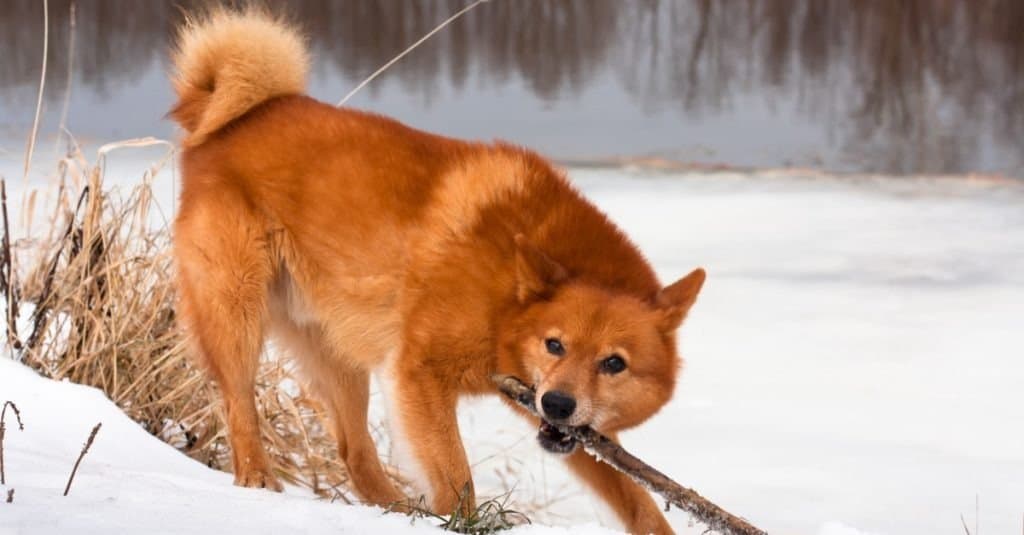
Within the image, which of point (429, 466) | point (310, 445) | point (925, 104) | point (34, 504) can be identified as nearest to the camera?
point (34, 504)

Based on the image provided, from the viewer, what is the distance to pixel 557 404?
3.79m

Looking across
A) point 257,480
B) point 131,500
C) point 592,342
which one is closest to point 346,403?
point 257,480

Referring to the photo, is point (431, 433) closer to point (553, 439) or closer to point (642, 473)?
point (553, 439)

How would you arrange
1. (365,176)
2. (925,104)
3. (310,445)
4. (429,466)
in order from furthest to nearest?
1. (925,104)
2. (310,445)
3. (365,176)
4. (429,466)

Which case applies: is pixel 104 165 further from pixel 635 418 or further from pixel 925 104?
pixel 925 104

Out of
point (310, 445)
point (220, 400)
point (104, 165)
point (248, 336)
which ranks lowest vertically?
point (310, 445)

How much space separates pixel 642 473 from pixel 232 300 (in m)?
1.49

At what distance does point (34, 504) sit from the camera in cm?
295

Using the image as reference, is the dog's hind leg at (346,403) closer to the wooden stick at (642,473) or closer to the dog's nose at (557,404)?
the wooden stick at (642,473)

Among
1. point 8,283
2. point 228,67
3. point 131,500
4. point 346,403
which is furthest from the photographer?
point 8,283

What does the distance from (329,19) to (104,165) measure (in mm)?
6505

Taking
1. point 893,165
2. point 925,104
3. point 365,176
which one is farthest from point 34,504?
point 925,104

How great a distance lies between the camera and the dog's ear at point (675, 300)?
410 cm

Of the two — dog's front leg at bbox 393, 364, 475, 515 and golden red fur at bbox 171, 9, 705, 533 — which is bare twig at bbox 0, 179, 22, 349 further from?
dog's front leg at bbox 393, 364, 475, 515
